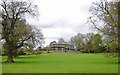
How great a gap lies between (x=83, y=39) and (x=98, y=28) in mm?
96041

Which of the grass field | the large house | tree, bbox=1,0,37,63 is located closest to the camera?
the grass field

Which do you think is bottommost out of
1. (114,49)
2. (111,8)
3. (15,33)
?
(114,49)

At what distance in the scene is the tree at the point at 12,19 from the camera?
42.0m

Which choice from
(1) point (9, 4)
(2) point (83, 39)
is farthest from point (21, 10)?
(2) point (83, 39)

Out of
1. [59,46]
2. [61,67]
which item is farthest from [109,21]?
[59,46]

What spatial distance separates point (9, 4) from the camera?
4312 cm

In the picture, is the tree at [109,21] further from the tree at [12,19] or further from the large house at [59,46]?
the large house at [59,46]

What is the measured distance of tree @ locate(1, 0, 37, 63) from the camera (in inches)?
1652

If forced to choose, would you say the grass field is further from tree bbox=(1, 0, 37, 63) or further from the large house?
the large house

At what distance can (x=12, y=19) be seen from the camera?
42.8 metres

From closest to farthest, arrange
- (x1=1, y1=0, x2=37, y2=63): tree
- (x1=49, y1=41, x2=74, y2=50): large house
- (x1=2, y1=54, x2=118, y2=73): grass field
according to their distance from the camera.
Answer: (x1=2, y1=54, x2=118, y2=73): grass field → (x1=1, y1=0, x2=37, y2=63): tree → (x1=49, y1=41, x2=74, y2=50): large house

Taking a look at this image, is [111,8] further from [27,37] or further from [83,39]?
[83,39]

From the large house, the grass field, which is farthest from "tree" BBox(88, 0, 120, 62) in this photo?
the large house

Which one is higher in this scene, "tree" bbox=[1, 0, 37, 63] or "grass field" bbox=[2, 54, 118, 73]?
"tree" bbox=[1, 0, 37, 63]
